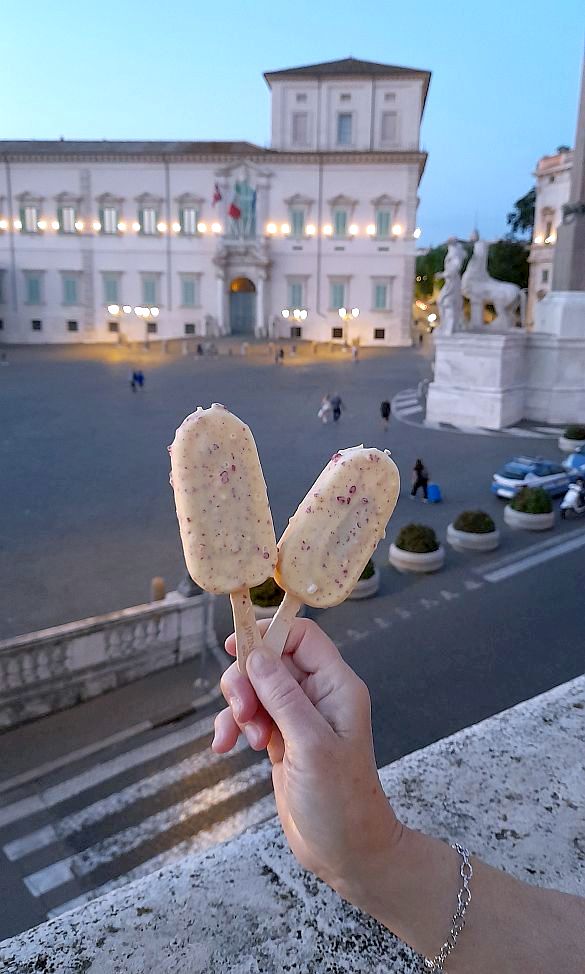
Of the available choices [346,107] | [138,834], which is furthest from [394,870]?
[346,107]

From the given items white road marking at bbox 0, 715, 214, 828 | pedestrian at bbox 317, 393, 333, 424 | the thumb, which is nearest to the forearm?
the thumb

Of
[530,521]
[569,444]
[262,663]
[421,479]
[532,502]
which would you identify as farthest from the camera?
[569,444]

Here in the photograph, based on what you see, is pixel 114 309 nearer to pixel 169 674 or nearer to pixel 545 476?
pixel 545 476

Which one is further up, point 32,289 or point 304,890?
point 32,289

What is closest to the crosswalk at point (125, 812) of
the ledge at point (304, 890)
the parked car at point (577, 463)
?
the ledge at point (304, 890)

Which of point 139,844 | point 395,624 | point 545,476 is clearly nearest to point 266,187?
point 545,476

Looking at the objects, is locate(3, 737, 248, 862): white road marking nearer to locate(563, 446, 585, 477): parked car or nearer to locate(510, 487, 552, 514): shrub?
locate(510, 487, 552, 514): shrub

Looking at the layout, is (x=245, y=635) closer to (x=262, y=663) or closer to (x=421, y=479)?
(x=262, y=663)
